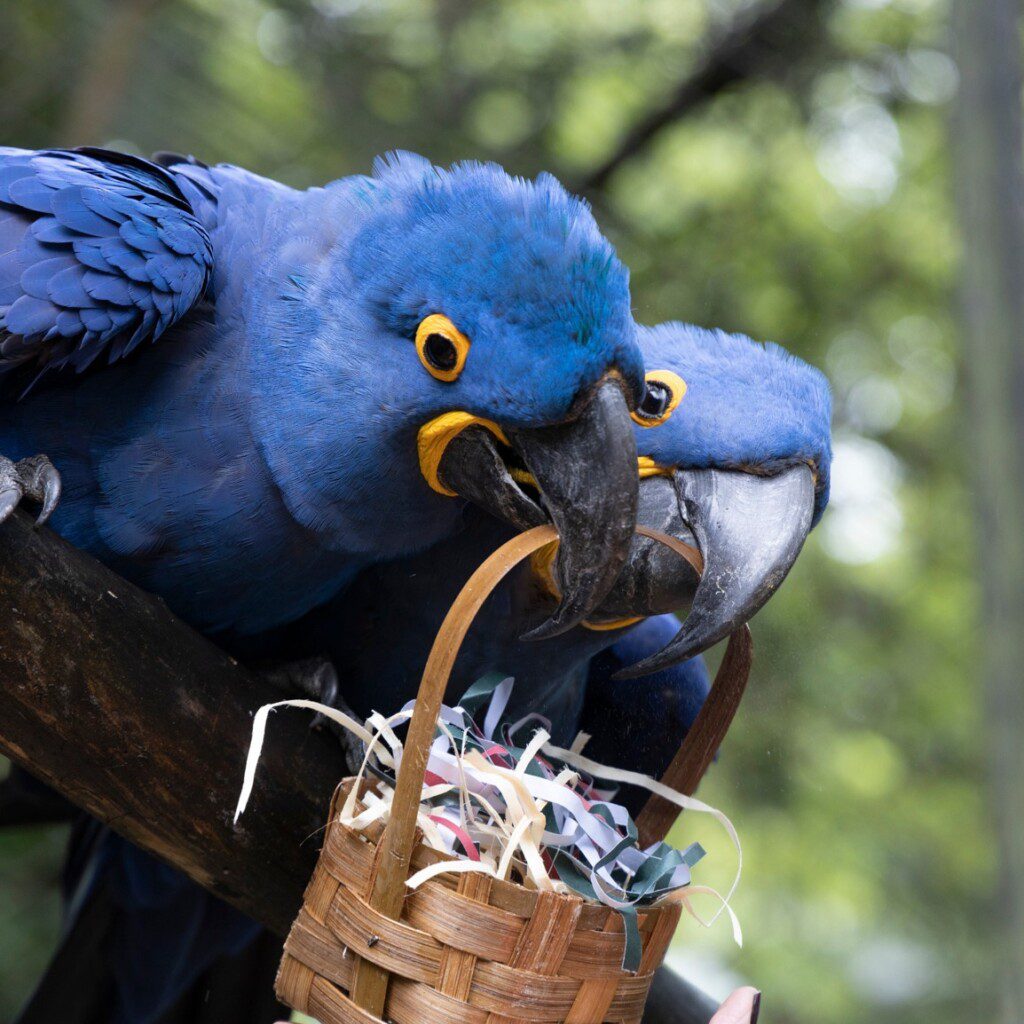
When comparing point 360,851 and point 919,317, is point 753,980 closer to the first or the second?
point 919,317

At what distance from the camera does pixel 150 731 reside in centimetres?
143

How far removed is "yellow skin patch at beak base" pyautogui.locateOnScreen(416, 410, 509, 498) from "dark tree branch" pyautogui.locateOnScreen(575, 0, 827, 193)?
2.74m

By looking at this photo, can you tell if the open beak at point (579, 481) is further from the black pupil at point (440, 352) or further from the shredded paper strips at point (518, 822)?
the shredded paper strips at point (518, 822)

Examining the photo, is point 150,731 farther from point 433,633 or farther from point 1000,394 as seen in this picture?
point 1000,394

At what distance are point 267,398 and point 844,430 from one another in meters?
2.36

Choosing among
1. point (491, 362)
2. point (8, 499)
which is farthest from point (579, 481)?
point (8, 499)

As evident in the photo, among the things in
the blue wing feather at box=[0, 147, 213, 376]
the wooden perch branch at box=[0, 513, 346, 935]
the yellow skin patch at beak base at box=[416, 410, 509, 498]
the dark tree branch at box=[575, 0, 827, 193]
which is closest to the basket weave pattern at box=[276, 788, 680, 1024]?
the wooden perch branch at box=[0, 513, 346, 935]

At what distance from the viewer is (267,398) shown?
4.91 feet

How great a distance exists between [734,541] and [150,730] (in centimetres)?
76

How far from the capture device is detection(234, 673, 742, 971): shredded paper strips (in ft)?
3.92

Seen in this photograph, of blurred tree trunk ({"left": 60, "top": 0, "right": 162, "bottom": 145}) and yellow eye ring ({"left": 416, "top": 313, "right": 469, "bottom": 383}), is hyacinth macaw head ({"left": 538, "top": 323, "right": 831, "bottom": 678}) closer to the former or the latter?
yellow eye ring ({"left": 416, "top": 313, "right": 469, "bottom": 383})

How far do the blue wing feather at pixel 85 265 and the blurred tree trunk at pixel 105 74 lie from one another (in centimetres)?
124

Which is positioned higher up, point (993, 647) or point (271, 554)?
point (993, 647)

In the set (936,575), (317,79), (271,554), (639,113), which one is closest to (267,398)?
(271,554)
